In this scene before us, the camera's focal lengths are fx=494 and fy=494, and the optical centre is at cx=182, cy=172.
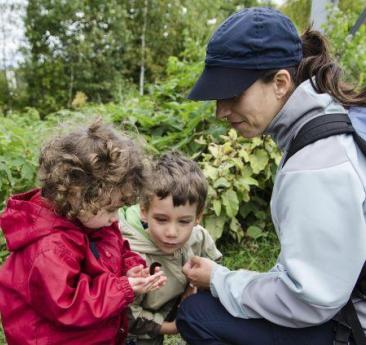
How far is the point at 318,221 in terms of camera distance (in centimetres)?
165

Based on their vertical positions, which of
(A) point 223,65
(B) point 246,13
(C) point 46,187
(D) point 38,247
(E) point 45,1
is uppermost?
(B) point 246,13

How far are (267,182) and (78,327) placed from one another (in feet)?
8.67

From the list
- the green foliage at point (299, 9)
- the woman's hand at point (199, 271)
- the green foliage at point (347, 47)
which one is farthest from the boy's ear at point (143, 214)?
the green foliage at point (299, 9)

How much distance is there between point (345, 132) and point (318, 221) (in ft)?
1.07

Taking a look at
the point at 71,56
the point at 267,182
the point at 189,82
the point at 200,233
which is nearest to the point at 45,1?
the point at 71,56

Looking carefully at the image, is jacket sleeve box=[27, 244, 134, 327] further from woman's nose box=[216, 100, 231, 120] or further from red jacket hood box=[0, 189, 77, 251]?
woman's nose box=[216, 100, 231, 120]

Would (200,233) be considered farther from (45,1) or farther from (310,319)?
(45,1)

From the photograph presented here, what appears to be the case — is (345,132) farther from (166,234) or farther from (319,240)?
(166,234)

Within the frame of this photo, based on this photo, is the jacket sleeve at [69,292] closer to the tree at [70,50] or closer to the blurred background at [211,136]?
the blurred background at [211,136]

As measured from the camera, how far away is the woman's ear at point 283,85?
1857mm

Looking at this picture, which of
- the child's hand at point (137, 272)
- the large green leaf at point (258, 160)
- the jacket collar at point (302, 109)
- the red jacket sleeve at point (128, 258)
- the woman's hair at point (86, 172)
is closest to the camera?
the jacket collar at point (302, 109)

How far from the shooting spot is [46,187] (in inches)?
76.6

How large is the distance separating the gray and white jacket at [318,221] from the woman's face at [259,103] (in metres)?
0.06

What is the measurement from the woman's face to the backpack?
152 mm
